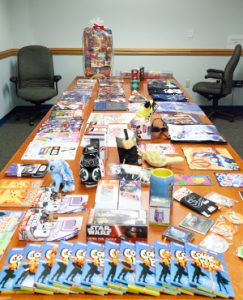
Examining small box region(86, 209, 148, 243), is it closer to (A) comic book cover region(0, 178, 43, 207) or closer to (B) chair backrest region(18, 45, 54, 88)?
(A) comic book cover region(0, 178, 43, 207)

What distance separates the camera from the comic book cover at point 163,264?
891mm

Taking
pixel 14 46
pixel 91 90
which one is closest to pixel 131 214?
pixel 91 90

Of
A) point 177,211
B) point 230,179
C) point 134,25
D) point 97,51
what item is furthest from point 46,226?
point 134,25

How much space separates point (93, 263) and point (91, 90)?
89.6 inches

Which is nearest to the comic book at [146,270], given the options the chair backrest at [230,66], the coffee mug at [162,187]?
the coffee mug at [162,187]

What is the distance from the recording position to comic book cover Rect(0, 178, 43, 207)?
4.21 ft

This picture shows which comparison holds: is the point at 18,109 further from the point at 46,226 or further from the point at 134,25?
the point at 46,226

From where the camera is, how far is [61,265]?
94cm

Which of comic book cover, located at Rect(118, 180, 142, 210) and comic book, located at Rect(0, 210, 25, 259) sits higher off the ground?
comic book cover, located at Rect(118, 180, 142, 210)

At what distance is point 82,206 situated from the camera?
1251 mm

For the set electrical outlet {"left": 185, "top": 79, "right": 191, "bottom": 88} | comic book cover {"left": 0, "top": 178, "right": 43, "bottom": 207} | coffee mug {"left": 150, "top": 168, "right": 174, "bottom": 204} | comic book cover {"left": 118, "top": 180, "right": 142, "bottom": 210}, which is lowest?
electrical outlet {"left": 185, "top": 79, "right": 191, "bottom": 88}

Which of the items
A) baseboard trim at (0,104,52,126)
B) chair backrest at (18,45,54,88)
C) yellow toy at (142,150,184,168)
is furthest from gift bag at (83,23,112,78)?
yellow toy at (142,150,184,168)

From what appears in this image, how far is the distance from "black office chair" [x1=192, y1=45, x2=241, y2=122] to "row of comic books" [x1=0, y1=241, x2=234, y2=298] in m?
3.50

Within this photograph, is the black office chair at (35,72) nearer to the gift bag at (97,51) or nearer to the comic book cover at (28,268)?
the gift bag at (97,51)
